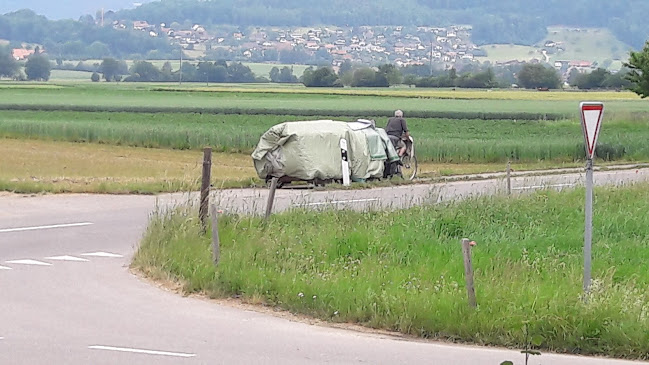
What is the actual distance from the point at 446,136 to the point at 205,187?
3539 cm

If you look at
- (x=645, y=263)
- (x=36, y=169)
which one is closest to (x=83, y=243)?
(x=645, y=263)

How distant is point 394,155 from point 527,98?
72.9 metres

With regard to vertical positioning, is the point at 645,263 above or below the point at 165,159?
above

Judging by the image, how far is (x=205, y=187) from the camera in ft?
50.2

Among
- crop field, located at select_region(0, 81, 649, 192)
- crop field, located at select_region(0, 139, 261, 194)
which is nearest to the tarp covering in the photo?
crop field, located at select_region(0, 139, 261, 194)

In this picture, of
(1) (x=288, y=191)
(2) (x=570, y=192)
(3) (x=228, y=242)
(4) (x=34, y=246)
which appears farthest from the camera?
(1) (x=288, y=191)

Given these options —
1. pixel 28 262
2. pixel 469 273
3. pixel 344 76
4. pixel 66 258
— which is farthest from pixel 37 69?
pixel 469 273

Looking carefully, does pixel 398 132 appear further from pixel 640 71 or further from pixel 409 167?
pixel 640 71

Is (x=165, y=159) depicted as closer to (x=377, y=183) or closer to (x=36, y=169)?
(x=36, y=169)

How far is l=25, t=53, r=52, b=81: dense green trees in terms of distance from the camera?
15550 centimetres

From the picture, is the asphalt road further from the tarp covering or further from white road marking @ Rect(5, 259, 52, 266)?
the tarp covering

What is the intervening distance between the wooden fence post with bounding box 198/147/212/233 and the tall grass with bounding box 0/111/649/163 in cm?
2671

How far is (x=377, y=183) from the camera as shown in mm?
27031

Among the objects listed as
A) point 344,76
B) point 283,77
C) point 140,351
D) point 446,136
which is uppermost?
point 140,351
